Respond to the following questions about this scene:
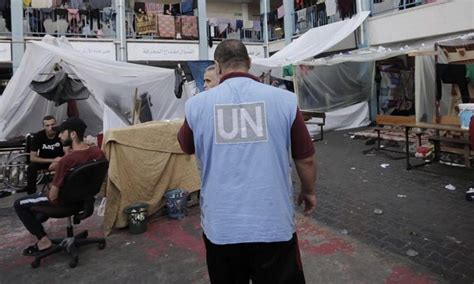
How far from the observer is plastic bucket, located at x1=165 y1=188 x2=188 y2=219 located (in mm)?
4930

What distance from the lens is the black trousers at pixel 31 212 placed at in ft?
12.6

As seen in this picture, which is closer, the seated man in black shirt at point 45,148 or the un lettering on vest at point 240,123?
the un lettering on vest at point 240,123

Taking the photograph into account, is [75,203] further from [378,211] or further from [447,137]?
[447,137]

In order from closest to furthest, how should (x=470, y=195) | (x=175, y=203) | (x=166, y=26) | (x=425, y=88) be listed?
(x=175, y=203)
(x=470, y=195)
(x=425, y=88)
(x=166, y=26)

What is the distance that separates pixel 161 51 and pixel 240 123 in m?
14.3

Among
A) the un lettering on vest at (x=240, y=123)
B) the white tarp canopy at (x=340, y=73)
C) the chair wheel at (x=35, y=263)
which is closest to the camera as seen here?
the un lettering on vest at (x=240, y=123)

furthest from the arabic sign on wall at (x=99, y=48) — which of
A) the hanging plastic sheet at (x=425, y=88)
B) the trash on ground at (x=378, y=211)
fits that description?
the trash on ground at (x=378, y=211)

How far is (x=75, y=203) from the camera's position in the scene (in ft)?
12.7

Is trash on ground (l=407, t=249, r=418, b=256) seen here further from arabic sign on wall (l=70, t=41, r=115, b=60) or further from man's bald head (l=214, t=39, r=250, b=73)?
arabic sign on wall (l=70, t=41, r=115, b=60)

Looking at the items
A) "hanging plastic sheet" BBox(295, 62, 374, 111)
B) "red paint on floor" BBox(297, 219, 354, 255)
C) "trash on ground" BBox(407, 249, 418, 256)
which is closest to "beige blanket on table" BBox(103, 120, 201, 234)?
"red paint on floor" BBox(297, 219, 354, 255)

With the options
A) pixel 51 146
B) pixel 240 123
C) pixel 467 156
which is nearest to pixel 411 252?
pixel 240 123

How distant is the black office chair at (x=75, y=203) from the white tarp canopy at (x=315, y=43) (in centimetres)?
762

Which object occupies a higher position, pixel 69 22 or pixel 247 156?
pixel 69 22

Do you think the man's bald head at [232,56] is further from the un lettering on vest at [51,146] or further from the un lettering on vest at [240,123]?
the un lettering on vest at [51,146]
